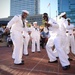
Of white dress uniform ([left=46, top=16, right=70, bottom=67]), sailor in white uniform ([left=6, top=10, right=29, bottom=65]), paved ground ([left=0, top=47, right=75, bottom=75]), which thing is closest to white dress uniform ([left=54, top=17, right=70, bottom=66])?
white dress uniform ([left=46, top=16, right=70, bottom=67])

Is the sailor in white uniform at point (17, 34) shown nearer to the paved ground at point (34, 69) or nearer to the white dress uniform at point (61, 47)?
the paved ground at point (34, 69)

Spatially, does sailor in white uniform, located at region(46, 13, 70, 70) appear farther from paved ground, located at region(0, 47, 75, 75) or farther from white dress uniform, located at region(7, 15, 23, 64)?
white dress uniform, located at region(7, 15, 23, 64)

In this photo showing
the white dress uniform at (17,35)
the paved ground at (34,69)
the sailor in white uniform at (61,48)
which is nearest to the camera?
the paved ground at (34,69)

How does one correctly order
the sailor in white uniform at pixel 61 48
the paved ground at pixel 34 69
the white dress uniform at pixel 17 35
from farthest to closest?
the white dress uniform at pixel 17 35
the sailor in white uniform at pixel 61 48
the paved ground at pixel 34 69

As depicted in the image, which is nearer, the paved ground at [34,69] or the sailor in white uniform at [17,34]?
the paved ground at [34,69]

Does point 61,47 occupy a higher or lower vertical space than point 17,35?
lower

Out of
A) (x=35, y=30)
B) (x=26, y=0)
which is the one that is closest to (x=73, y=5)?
(x=35, y=30)

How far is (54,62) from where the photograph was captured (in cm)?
729

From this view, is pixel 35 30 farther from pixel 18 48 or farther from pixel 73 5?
pixel 73 5

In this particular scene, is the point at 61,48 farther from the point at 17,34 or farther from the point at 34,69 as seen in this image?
the point at 17,34

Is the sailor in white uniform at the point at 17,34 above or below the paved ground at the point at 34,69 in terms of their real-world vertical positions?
above

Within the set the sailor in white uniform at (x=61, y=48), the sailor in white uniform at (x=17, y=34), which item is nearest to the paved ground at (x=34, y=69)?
the sailor in white uniform at (x=61, y=48)

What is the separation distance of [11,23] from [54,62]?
2.18 metres

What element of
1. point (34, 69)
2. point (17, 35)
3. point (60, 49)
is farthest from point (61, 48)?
point (17, 35)
